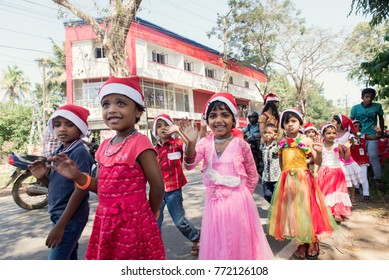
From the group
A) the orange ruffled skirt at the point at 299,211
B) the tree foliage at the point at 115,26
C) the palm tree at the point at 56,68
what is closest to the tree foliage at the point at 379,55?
the orange ruffled skirt at the point at 299,211

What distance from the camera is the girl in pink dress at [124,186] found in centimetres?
181

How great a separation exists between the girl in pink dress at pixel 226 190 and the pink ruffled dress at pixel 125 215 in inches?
24.3

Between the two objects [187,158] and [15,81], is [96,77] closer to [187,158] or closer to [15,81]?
[187,158]

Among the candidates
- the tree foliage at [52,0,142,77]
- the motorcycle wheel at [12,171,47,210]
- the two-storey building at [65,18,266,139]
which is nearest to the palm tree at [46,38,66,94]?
the two-storey building at [65,18,266,139]

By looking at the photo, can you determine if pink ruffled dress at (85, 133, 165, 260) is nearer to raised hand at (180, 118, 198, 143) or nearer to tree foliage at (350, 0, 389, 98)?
raised hand at (180, 118, 198, 143)

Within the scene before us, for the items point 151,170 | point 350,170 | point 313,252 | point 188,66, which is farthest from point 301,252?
point 188,66

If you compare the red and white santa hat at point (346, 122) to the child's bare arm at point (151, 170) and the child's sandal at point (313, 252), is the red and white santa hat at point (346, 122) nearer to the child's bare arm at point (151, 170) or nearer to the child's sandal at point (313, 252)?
the child's sandal at point (313, 252)

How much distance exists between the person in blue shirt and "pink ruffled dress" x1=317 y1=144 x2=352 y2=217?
164 centimetres

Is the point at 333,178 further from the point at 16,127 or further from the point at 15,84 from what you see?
the point at 15,84

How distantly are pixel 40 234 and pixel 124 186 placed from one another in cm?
306
